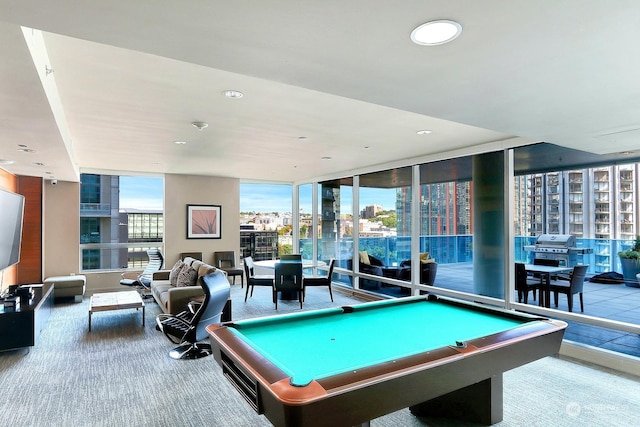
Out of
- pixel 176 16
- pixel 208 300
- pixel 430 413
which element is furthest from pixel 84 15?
pixel 430 413

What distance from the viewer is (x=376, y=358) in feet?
7.22

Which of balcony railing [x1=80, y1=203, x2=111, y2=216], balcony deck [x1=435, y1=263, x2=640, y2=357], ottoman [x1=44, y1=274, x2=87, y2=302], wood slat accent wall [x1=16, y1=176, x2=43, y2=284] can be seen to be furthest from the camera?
balcony railing [x1=80, y1=203, x2=111, y2=216]

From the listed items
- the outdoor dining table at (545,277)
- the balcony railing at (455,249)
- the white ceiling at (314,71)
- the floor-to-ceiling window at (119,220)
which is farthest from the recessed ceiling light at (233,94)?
the floor-to-ceiling window at (119,220)

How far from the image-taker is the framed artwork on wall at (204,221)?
338 inches

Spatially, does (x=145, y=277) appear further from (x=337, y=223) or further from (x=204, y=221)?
(x=337, y=223)

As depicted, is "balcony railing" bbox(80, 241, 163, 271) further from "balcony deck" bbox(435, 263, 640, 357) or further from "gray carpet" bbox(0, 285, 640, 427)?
"balcony deck" bbox(435, 263, 640, 357)

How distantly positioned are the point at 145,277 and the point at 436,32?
7.14 metres

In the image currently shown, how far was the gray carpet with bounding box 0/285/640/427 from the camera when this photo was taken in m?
→ 2.82

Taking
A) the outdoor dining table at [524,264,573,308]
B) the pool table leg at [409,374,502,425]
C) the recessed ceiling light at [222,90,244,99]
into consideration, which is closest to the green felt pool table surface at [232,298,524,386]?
the pool table leg at [409,374,502,425]

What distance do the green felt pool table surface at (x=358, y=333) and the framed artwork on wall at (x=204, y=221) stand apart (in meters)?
6.21

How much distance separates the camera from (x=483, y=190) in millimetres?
5312

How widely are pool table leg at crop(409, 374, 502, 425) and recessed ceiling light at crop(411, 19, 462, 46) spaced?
2.31 meters

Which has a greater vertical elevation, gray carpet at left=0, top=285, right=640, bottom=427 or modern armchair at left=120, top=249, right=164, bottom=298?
modern armchair at left=120, top=249, right=164, bottom=298

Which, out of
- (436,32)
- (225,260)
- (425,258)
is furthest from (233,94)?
(225,260)
